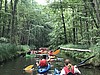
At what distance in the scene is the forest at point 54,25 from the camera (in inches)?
1052

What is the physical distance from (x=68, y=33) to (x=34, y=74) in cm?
3417

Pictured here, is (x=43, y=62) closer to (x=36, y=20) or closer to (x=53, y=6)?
(x=53, y=6)

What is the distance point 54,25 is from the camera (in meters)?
58.8

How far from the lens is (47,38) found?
81250 millimetres

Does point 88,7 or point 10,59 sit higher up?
point 88,7

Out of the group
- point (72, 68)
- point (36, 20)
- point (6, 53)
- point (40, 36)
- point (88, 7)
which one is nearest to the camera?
point (72, 68)

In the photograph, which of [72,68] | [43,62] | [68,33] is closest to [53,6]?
[68,33]

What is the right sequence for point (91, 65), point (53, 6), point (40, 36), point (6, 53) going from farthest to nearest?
1. point (40, 36)
2. point (53, 6)
3. point (6, 53)
4. point (91, 65)

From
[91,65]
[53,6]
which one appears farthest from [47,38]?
[91,65]

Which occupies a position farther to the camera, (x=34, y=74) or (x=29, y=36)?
(x=29, y=36)

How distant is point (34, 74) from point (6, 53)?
8.65 metres

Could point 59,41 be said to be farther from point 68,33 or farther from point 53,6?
point 53,6

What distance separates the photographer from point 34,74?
17859 millimetres

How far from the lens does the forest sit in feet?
87.7
